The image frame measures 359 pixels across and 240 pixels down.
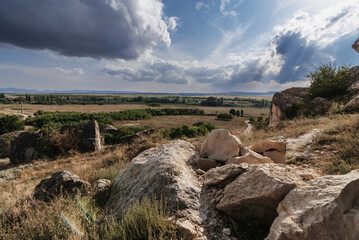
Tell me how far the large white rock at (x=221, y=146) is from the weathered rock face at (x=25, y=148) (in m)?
15.2

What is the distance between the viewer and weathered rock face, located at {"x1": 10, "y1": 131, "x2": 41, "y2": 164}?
13.1 metres

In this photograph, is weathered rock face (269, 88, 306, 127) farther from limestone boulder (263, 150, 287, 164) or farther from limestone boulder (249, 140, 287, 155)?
limestone boulder (263, 150, 287, 164)

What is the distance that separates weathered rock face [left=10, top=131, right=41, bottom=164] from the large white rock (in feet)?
50.0

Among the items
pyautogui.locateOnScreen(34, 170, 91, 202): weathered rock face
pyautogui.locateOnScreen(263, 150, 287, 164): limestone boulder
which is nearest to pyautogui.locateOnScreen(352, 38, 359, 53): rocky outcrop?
pyautogui.locateOnScreen(263, 150, 287, 164): limestone boulder

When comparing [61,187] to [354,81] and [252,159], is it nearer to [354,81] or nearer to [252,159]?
[252,159]

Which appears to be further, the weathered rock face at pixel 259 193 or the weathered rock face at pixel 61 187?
the weathered rock face at pixel 61 187

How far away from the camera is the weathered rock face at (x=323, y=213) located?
172 centimetres

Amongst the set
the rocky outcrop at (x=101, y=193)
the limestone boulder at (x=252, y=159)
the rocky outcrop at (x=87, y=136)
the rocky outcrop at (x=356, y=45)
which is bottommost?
the rocky outcrop at (x=87, y=136)

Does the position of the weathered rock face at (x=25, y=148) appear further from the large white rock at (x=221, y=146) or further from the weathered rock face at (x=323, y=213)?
the weathered rock face at (x=323, y=213)

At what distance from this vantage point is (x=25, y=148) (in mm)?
13422

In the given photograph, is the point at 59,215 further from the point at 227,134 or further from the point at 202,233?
the point at 227,134

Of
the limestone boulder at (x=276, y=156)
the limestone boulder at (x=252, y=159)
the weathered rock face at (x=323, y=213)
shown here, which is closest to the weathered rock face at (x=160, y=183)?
the limestone boulder at (x=252, y=159)

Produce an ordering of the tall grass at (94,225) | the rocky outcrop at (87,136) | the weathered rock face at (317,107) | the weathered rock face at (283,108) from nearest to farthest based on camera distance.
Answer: the tall grass at (94,225)
the weathered rock face at (317,107)
the rocky outcrop at (87,136)
the weathered rock face at (283,108)

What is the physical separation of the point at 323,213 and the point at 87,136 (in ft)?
56.0
